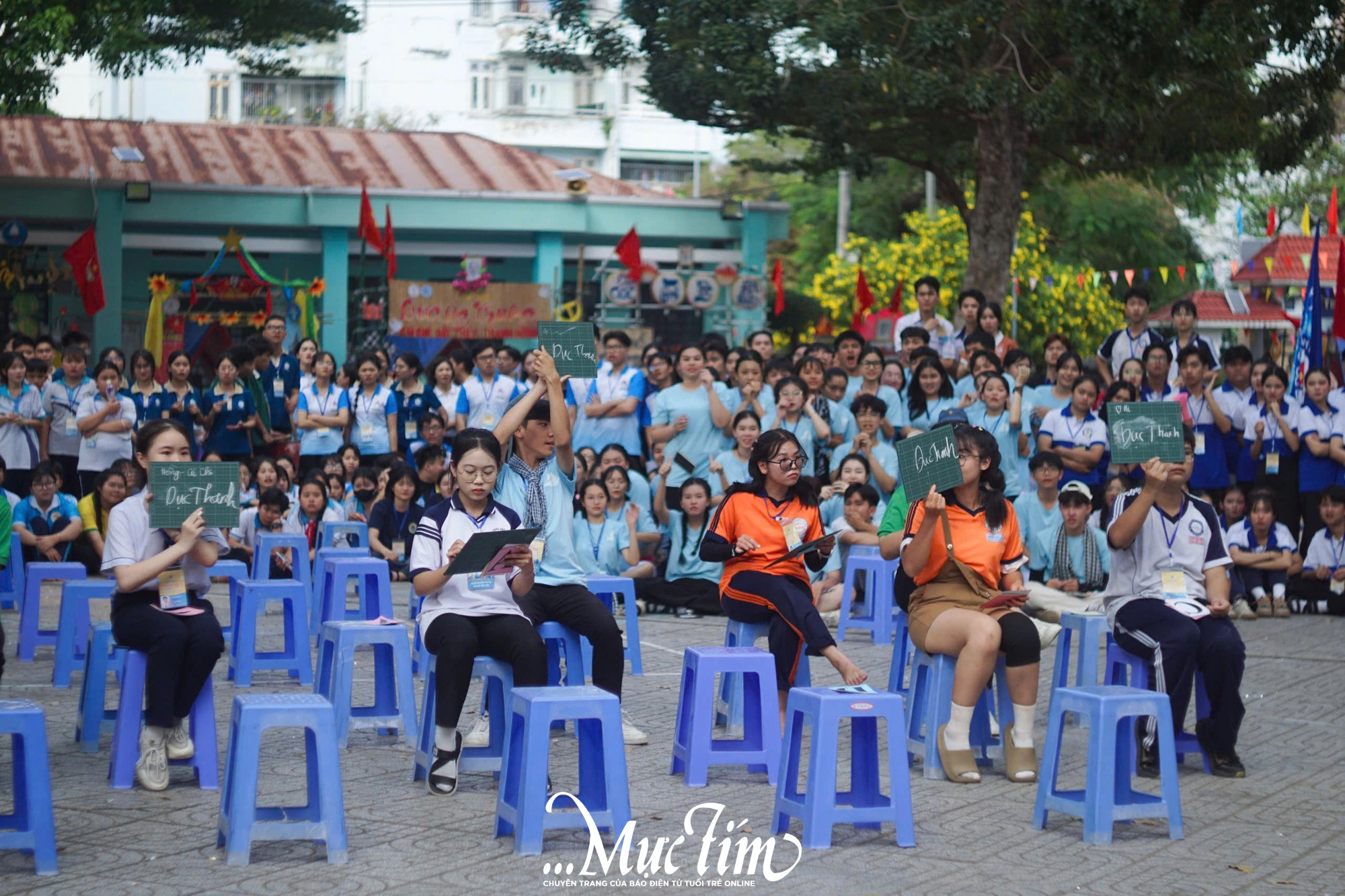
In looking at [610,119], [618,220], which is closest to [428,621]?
[618,220]

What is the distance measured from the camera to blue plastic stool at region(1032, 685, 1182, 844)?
5594mm

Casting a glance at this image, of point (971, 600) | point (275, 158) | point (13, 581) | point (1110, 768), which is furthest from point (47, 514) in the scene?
point (275, 158)

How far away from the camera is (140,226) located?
2066cm

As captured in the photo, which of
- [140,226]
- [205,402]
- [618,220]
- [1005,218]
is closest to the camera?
[205,402]

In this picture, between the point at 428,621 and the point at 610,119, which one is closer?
the point at 428,621

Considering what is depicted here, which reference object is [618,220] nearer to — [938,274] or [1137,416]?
[938,274]

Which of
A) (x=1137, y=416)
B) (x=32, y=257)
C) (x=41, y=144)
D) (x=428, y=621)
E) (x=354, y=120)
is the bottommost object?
(x=428, y=621)

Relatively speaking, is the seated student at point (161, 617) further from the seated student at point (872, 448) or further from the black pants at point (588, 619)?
the seated student at point (872, 448)

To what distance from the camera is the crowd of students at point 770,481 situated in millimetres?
6535

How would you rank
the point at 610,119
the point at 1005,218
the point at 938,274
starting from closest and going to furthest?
the point at 1005,218
the point at 938,274
the point at 610,119

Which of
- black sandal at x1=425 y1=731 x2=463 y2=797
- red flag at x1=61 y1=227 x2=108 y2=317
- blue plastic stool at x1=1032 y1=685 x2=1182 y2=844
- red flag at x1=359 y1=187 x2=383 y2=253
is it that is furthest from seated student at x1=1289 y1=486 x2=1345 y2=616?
red flag at x1=359 y1=187 x2=383 y2=253

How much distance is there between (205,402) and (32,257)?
316 inches

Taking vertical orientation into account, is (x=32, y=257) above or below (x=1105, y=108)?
below

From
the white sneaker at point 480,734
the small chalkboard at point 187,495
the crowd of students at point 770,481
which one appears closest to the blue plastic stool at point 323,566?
the crowd of students at point 770,481
